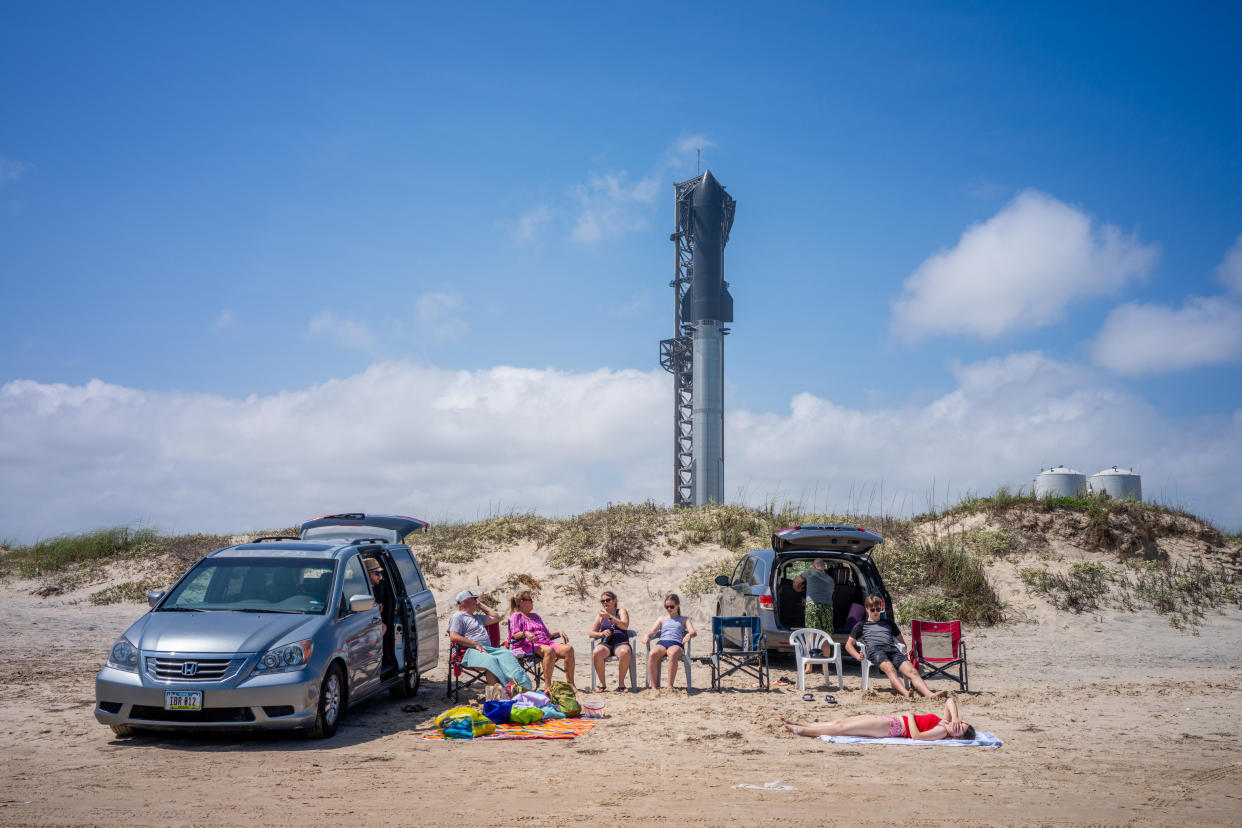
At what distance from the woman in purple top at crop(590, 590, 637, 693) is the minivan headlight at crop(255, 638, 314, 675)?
3.95m

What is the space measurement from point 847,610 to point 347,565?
6.99 metres

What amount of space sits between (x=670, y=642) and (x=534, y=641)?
5.44 ft

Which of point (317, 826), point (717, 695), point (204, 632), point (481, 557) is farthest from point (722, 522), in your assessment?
point (317, 826)

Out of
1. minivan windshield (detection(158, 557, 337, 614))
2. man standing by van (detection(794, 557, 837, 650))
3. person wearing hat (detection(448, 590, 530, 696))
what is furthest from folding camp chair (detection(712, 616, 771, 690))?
minivan windshield (detection(158, 557, 337, 614))

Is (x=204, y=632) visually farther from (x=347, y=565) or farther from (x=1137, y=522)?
(x=1137, y=522)

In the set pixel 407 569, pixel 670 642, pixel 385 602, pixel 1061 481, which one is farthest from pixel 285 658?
pixel 1061 481

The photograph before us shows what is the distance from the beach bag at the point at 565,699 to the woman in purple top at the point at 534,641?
1104 millimetres

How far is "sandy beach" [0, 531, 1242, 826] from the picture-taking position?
18.1ft

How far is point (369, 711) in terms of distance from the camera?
9414 mm

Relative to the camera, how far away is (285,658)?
295 inches

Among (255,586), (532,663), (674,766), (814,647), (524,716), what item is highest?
(255,586)

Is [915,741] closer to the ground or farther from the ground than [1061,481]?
closer to the ground

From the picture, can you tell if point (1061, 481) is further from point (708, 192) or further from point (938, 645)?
point (708, 192)

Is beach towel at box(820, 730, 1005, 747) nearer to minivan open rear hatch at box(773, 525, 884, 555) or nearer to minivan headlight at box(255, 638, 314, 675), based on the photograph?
minivan open rear hatch at box(773, 525, 884, 555)
